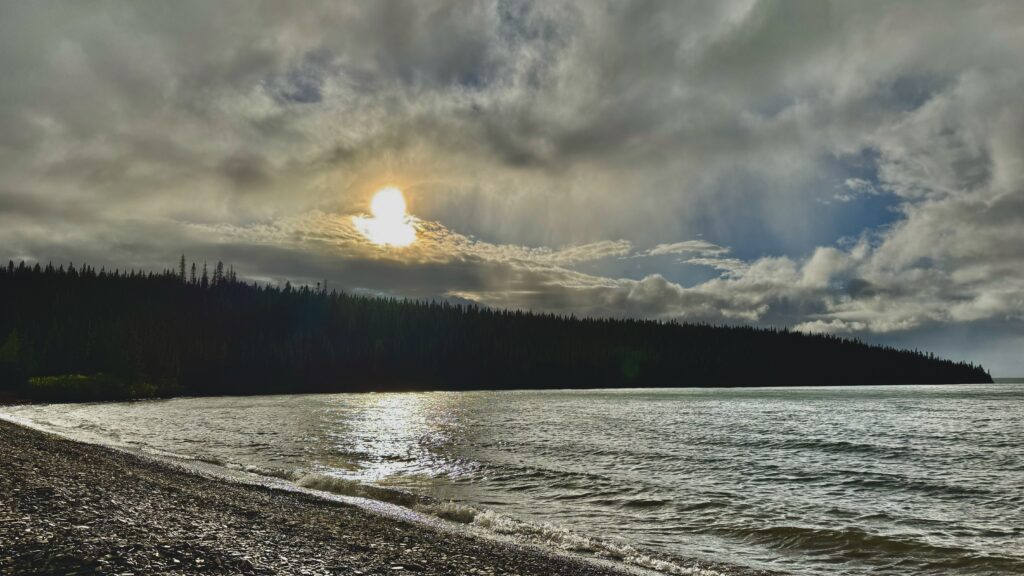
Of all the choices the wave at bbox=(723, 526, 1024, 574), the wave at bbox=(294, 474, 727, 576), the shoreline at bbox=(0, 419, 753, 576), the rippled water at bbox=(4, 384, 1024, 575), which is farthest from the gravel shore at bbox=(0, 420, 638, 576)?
the wave at bbox=(723, 526, 1024, 574)

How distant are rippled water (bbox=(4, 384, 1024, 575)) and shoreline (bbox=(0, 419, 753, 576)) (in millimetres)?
3901

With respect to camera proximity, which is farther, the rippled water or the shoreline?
the rippled water

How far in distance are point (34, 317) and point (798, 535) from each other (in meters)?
241

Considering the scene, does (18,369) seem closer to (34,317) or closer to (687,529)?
(34,317)

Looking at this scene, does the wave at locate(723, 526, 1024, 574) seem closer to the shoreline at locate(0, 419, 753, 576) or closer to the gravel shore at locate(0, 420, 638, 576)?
the shoreline at locate(0, 419, 753, 576)

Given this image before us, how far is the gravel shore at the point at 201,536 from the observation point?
1020 centimetres

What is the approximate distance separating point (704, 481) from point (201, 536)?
22.6m

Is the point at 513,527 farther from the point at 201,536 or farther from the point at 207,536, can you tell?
the point at 201,536

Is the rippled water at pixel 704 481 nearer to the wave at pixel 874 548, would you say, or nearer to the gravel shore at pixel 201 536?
the wave at pixel 874 548

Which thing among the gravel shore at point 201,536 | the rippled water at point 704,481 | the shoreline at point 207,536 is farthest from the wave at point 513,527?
the gravel shore at point 201,536

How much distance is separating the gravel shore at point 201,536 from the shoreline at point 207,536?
0.08 feet

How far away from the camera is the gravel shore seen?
402 inches

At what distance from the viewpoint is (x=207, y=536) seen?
12.3m

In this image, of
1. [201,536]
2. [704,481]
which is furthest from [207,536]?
[704,481]
